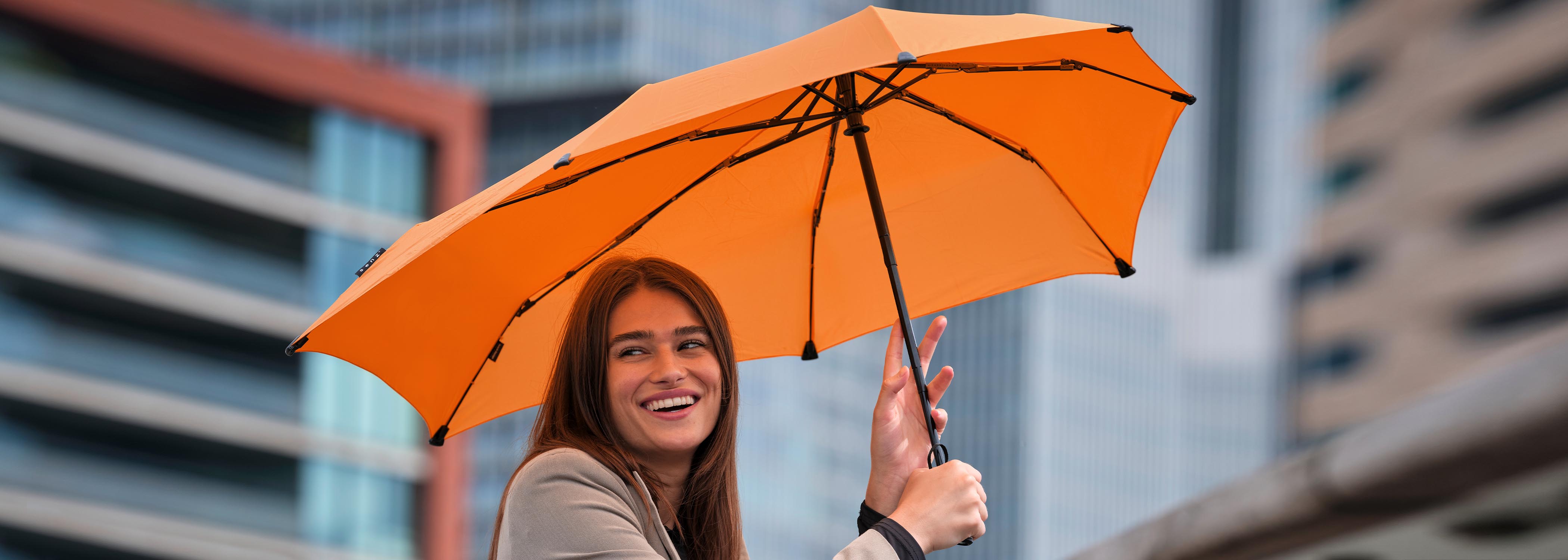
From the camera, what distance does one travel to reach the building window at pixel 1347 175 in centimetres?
6128

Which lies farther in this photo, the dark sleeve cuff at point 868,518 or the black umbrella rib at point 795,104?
the black umbrella rib at point 795,104

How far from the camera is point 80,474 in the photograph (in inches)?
1944

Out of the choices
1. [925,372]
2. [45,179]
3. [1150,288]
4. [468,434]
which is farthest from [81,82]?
[1150,288]

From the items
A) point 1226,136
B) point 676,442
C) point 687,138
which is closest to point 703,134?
point 687,138

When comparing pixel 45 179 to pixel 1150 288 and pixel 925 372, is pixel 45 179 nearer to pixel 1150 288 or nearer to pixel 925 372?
pixel 925 372

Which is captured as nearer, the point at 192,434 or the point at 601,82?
the point at 192,434

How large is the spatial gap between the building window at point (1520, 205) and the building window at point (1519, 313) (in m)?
3.03

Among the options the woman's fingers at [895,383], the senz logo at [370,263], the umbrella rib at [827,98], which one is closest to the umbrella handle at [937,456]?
the woman's fingers at [895,383]

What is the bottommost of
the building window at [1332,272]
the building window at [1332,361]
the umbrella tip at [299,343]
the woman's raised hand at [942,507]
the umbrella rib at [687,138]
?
the woman's raised hand at [942,507]

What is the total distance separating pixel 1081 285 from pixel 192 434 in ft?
237

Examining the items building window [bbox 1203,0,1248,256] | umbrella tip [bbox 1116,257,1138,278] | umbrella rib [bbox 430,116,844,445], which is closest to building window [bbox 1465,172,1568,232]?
umbrella tip [bbox 1116,257,1138,278]

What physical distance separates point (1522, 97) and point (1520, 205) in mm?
3711

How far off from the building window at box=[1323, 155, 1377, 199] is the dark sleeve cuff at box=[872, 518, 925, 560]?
6180 cm

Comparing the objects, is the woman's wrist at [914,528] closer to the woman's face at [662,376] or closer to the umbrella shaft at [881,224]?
the woman's face at [662,376]
